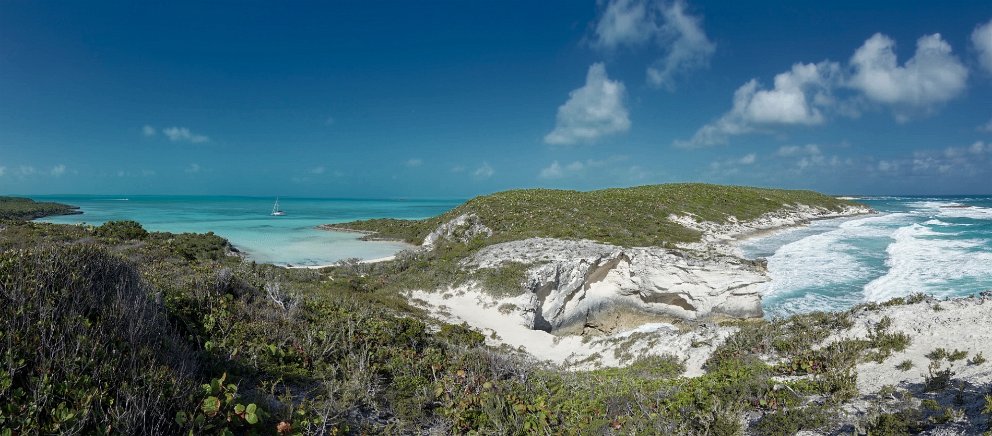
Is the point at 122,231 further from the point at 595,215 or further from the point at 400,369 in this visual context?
the point at 595,215

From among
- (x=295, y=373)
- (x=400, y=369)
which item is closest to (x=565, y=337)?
(x=400, y=369)

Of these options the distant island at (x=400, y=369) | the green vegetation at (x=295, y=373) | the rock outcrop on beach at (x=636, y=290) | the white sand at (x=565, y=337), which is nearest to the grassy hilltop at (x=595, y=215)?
the rock outcrop on beach at (x=636, y=290)

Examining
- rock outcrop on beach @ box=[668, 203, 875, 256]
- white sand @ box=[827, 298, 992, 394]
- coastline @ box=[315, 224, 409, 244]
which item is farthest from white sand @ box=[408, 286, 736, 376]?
coastline @ box=[315, 224, 409, 244]

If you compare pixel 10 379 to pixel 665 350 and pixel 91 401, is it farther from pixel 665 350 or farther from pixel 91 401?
pixel 665 350

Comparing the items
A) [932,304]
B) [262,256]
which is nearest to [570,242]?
[932,304]

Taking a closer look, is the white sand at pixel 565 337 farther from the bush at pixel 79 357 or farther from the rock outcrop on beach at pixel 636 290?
the bush at pixel 79 357

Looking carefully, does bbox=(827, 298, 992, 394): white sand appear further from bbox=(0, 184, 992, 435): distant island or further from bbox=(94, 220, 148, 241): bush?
bbox=(94, 220, 148, 241): bush
